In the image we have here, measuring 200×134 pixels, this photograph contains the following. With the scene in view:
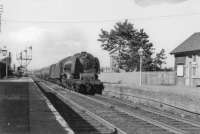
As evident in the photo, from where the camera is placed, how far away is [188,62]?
3775 centimetres

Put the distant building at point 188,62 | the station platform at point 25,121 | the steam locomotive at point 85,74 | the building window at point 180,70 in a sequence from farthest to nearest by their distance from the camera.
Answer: the building window at point 180,70
the distant building at point 188,62
the steam locomotive at point 85,74
the station platform at point 25,121

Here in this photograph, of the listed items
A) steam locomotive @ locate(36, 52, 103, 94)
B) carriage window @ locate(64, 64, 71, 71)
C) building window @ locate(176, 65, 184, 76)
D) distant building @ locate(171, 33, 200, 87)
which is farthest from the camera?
building window @ locate(176, 65, 184, 76)

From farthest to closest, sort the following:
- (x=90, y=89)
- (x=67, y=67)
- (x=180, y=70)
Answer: (x=180, y=70) < (x=67, y=67) < (x=90, y=89)

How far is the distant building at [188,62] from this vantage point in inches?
1394

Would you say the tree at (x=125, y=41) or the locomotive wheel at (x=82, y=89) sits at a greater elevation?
the tree at (x=125, y=41)

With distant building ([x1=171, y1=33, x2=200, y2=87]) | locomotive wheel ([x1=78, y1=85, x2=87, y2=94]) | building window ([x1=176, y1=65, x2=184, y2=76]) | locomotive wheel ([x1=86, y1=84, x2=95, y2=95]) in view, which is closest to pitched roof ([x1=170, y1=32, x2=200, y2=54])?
distant building ([x1=171, y1=33, x2=200, y2=87])

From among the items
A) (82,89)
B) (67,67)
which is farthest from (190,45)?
(82,89)

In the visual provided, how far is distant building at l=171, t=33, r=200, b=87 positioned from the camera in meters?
35.4

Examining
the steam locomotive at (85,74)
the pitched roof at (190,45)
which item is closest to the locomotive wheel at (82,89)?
the steam locomotive at (85,74)

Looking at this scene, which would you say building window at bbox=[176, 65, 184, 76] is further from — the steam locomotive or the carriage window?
the carriage window

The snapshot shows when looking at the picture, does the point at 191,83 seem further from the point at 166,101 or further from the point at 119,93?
the point at 166,101

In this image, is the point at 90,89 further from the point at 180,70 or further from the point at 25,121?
the point at 25,121

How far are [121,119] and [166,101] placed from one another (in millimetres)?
5785

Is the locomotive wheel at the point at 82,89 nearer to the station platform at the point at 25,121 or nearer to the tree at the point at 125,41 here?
the station platform at the point at 25,121
